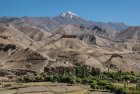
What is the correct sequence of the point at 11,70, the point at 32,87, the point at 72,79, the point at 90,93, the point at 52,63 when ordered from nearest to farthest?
the point at 90,93 < the point at 32,87 < the point at 72,79 < the point at 11,70 < the point at 52,63

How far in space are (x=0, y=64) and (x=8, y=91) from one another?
8574cm

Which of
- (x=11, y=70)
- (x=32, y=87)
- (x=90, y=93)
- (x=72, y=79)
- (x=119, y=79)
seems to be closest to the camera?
(x=90, y=93)

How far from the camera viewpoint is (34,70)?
177 metres

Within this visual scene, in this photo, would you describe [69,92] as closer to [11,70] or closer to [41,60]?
[11,70]

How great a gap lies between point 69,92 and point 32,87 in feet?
45.2

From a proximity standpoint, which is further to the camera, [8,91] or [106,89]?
[106,89]

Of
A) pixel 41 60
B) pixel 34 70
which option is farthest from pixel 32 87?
pixel 41 60

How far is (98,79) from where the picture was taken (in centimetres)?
14412

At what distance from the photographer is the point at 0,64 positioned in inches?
7702

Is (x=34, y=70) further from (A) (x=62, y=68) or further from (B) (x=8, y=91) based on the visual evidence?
(B) (x=8, y=91)

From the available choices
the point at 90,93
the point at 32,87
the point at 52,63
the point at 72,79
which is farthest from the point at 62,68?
the point at 90,93

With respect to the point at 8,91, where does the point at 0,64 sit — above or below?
above

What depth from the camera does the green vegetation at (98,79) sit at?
118m

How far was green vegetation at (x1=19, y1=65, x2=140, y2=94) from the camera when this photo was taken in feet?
386
